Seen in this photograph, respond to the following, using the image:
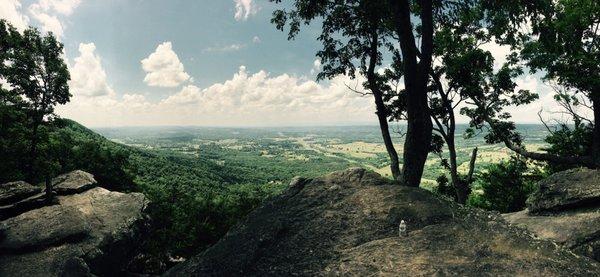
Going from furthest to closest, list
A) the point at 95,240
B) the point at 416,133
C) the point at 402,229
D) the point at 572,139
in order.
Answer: the point at 572,139, the point at 95,240, the point at 416,133, the point at 402,229

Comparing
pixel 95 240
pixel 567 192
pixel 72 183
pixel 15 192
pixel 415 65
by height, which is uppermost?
pixel 415 65

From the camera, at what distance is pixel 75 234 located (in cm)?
2358

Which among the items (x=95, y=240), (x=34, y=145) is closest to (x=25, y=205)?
(x=95, y=240)

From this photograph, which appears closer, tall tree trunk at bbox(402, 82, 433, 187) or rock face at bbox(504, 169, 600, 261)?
tall tree trunk at bbox(402, 82, 433, 187)

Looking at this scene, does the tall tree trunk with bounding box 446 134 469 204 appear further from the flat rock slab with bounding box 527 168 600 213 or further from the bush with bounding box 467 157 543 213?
the bush with bounding box 467 157 543 213

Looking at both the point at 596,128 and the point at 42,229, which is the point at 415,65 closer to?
the point at 596,128

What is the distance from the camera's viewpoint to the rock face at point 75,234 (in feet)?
70.1

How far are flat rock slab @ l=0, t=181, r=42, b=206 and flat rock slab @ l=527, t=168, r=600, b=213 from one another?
33.7m

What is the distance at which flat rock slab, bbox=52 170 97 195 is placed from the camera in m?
28.5

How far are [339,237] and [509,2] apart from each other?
27.4ft

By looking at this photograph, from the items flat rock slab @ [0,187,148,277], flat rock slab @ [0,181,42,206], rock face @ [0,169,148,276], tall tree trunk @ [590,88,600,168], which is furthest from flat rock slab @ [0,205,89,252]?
tall tree trunk @ [590,88,600,168]

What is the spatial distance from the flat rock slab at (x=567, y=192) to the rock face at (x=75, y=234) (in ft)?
80.0

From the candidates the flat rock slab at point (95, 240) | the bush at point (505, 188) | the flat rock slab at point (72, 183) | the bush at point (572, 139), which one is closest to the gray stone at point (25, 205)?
the flat rock slab at point (95, 240)

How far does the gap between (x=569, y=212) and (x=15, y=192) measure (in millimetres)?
35033
